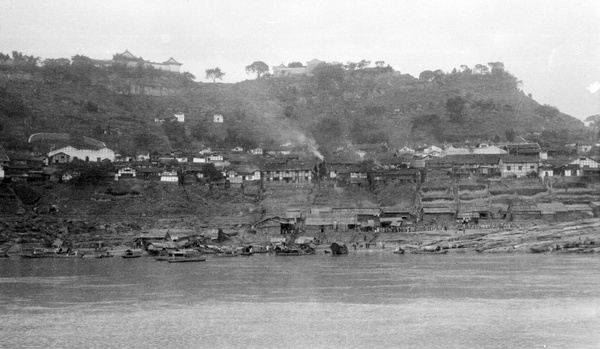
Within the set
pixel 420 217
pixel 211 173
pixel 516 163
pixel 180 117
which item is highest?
pixel 180 117

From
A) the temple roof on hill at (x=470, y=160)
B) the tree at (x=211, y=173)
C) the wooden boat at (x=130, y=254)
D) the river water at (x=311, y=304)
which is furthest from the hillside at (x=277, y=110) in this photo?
the river water at (x=311, y=304)

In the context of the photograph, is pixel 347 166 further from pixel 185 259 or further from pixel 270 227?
pixel 185 259

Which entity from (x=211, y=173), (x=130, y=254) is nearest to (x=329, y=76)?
(x=211, y=173)

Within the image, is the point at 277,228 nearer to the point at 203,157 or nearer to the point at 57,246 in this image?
the point at 57,246

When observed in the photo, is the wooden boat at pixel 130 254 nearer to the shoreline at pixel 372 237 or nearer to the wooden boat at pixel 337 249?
the shoreline at pixel 372 237

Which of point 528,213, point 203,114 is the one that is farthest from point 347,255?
point 203,114
